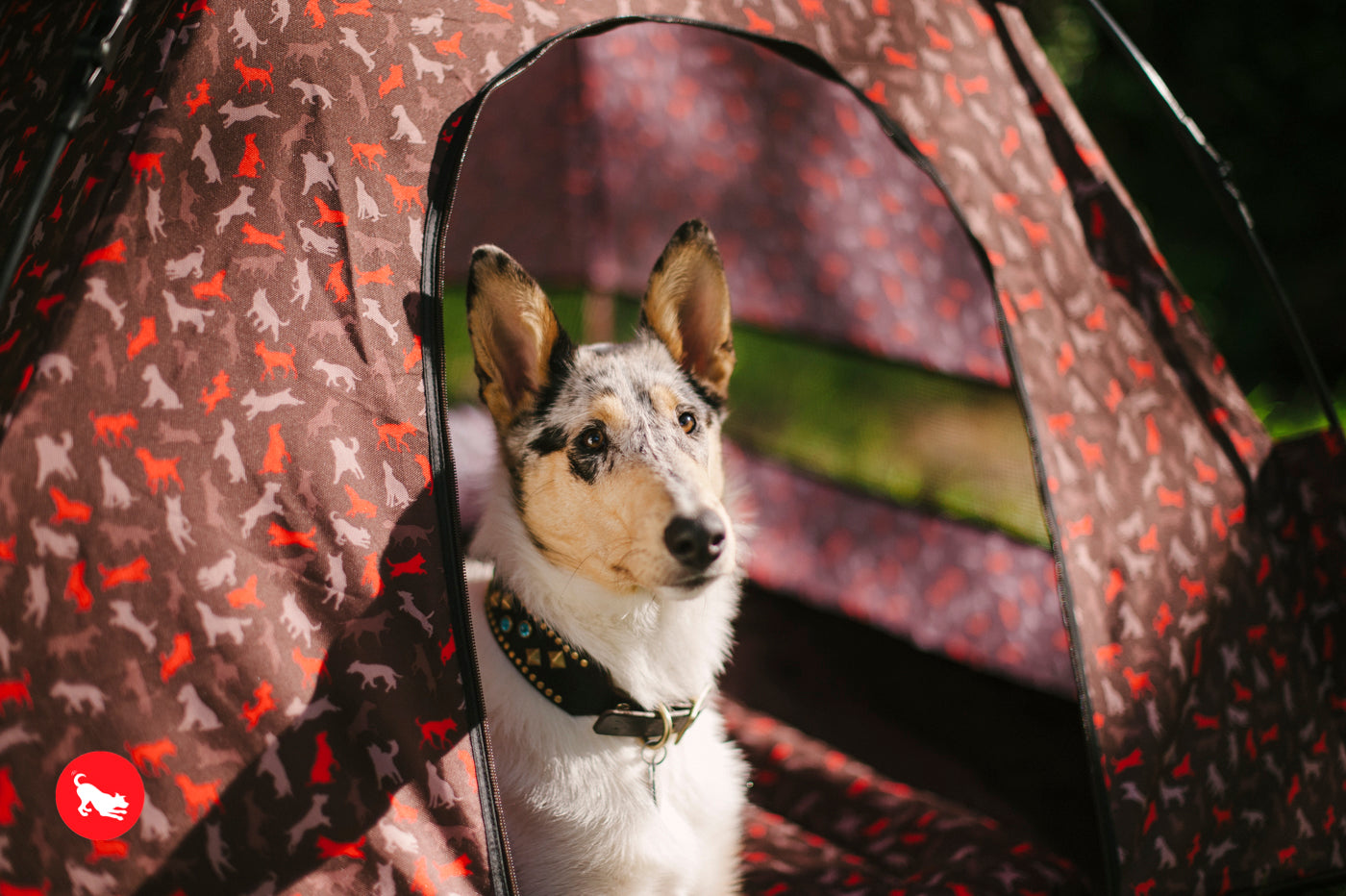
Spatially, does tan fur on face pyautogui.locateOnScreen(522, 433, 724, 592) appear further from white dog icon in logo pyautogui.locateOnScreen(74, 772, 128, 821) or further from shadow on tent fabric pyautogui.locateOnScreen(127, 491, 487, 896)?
white dog icon in logo pyautogui.locateOnScreen(74, 772, 128, 821)

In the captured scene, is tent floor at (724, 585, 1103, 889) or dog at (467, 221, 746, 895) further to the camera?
tent floor at (724, 585, 1103, 889)

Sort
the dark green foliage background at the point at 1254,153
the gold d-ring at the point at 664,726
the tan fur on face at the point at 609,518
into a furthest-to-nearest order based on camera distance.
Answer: the dark green foliage background at the point at 1254,153 → the gold d-ring at the point at 664,726 → the tan fur on face at the point at 609,518

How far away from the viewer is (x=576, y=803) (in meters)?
1.50

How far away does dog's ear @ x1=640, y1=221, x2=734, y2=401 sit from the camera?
1649 millimetres

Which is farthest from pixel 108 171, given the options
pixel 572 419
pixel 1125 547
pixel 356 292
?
pixel 1125 547

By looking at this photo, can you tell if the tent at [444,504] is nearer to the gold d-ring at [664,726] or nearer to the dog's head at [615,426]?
the dog's head at [615,426]

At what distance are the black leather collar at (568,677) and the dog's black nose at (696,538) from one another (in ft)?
1.01

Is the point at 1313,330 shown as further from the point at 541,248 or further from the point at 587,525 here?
the point at 587,525

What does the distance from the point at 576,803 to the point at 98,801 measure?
0.71m

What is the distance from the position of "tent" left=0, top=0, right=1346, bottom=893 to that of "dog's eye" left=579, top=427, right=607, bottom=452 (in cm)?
28

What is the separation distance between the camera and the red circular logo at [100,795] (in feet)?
3.83

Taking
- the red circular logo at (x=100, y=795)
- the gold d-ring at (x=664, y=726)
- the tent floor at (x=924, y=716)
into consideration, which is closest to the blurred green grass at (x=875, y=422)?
the tent floor at (x=924, y=716)

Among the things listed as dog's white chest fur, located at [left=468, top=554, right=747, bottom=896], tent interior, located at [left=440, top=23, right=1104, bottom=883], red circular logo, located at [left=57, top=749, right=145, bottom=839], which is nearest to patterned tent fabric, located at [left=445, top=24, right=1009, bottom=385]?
tent interior, located at [left=440, top=23, right=1104, bottom=883]

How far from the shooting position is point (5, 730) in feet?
3.83
